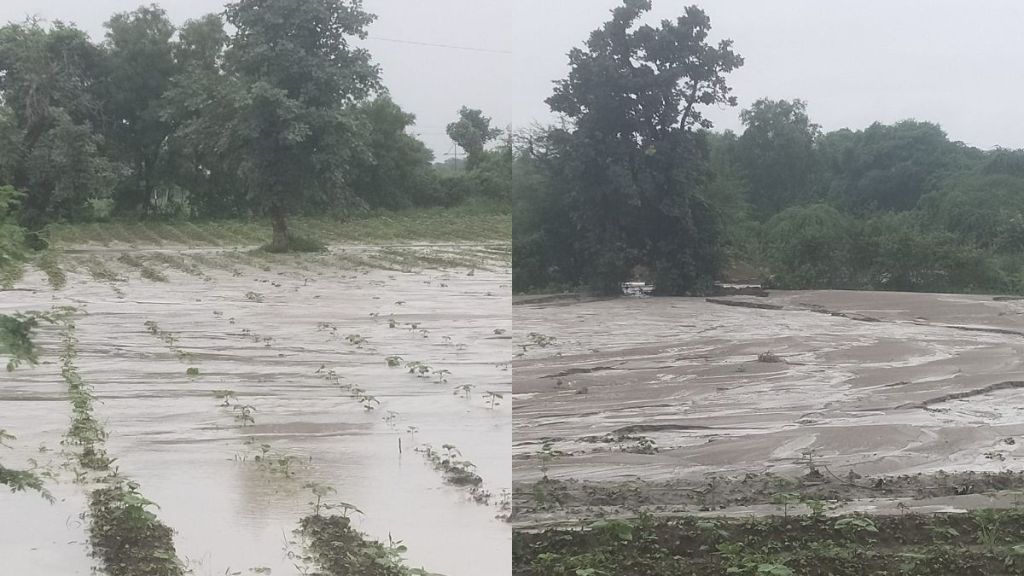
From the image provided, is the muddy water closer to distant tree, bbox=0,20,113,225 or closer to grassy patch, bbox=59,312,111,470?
grassy patch, bbox=59,312,111,470

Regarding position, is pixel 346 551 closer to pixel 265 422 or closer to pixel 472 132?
pixel 265 422

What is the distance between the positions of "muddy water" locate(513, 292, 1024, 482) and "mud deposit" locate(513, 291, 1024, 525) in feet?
0.06

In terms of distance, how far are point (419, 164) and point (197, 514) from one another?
2361 centimetres

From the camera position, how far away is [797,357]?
1015 cm

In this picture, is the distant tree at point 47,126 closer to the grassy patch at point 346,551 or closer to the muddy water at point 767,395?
the muddy water at point 767,395

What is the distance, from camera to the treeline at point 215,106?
18.4 metres

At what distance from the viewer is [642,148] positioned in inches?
749

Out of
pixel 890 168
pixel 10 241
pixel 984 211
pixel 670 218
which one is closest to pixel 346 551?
pixel 10 241

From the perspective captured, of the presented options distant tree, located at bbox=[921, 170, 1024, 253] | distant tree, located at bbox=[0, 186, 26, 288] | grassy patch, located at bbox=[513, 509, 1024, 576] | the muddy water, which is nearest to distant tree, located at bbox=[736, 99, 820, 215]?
distant tree, located at bbox=[921, 170, 1024, 253]

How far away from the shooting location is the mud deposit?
5.18m

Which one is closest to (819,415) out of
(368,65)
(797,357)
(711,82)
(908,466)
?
(908,466)

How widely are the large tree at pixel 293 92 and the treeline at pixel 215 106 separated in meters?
0.03

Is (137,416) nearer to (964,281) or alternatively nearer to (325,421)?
(325,421)

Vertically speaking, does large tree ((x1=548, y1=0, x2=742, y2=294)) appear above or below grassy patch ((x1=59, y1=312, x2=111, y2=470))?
above
